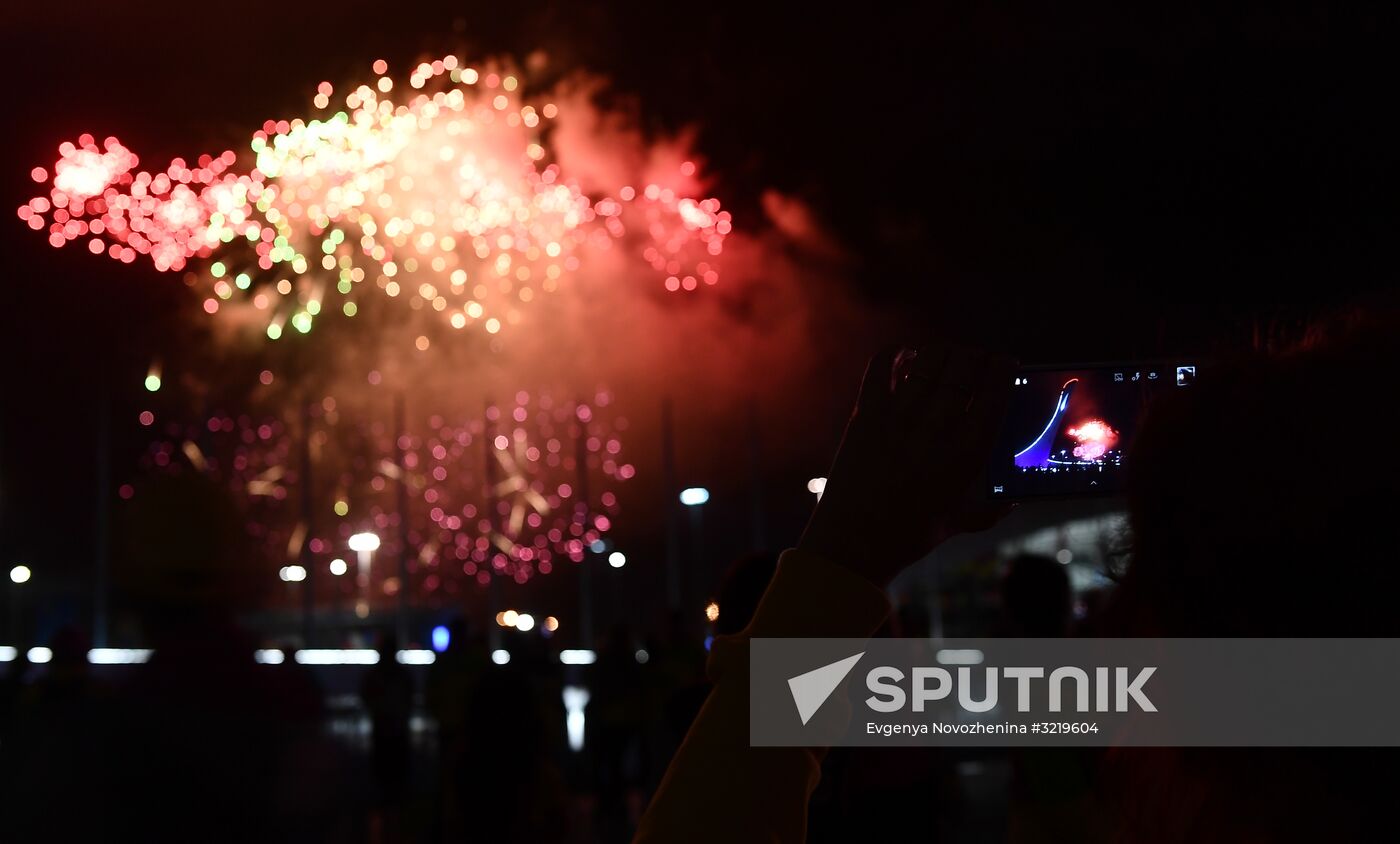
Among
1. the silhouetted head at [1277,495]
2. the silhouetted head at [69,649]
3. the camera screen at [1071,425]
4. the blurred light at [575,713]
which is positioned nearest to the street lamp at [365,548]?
the blurred light at [575,713]

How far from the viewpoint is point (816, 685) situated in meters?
1.04

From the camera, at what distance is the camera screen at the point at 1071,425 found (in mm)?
1487

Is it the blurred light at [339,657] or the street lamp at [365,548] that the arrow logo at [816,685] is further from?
the street lamp at [365,548]

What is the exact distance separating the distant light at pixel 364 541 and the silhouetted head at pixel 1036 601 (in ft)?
82.5

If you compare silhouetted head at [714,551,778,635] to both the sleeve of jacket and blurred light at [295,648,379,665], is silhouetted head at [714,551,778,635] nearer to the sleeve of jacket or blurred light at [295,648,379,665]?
the sleeve of jacket

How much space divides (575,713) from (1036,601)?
19.9 meters

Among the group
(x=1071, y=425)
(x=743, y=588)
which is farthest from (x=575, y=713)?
(x=1071, y=425)

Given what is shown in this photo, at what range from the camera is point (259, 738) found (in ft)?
9.96

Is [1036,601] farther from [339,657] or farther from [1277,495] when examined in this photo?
[339,657]

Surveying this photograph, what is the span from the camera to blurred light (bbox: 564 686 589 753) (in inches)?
730

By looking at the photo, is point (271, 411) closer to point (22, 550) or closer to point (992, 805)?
point (22, 550)

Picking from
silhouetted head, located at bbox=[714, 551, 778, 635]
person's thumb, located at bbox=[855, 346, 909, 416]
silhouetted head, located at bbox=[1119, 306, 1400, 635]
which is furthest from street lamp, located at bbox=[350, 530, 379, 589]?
silhouetted head, located at bbox=[1119, 306, 1400, 635]

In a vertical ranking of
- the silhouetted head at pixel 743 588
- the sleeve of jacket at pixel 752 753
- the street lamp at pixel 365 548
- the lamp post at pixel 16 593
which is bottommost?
the lamp post at pixel 16 593

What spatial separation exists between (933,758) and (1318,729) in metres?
3.42
